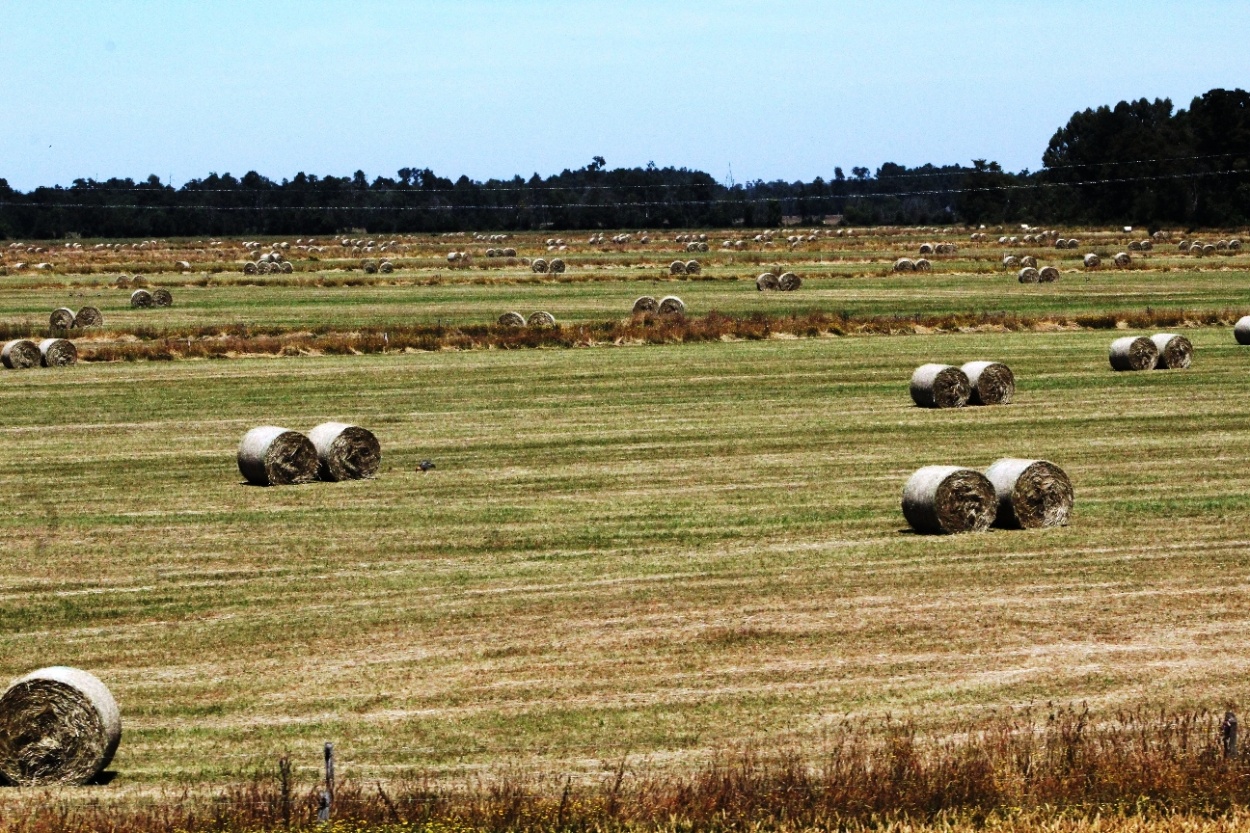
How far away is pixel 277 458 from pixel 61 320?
35.6m

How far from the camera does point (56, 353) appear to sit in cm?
5125

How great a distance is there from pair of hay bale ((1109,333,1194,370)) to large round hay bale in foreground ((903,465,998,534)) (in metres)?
21.9

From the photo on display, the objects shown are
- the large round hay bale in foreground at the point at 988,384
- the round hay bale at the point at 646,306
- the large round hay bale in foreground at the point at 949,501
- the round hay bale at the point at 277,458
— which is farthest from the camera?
the round hay bale at the point at 646,306

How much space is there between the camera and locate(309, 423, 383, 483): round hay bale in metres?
30.0

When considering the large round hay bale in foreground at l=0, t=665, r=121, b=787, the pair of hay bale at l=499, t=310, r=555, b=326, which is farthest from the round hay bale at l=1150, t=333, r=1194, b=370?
the large round hay bale in foreground at l=0, t=665, r=121, b=787

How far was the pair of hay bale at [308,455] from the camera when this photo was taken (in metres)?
29.5

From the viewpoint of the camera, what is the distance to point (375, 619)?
65.4 ft

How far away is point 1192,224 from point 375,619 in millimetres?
157271

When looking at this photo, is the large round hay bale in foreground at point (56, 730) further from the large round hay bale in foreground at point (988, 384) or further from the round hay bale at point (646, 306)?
the round hay bale at point (646, 306)

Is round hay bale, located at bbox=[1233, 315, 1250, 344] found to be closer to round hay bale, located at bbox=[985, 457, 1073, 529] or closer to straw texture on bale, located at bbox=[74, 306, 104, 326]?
round hay bale, located at bbox=[985, 457, 1073, 529]

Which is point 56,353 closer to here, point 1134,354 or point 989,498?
point 1134,354

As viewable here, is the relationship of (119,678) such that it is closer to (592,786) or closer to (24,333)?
(592,786)

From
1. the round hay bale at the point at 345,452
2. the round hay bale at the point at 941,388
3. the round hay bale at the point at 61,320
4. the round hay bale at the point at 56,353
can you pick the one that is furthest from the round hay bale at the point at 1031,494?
the round hay bale at the point at 61,320

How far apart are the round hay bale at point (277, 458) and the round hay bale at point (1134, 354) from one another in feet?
76.7
